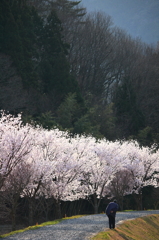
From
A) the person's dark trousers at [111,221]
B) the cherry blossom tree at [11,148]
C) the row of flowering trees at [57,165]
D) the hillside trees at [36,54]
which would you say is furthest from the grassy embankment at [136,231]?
the hillside trees at [36,54]

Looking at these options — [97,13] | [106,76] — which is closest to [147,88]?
[106,76]

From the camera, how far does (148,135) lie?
208 ft

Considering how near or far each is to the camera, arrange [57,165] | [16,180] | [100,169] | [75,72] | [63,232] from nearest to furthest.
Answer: [63,232] < [16,180] < [57,165] < [100,169] < [75,72]

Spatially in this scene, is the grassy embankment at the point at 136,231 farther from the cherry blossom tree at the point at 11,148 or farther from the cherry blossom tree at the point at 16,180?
the cherry blossom tree at the point at 16,180

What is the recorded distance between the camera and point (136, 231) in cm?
2744

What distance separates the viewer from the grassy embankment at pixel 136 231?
71.0 feet

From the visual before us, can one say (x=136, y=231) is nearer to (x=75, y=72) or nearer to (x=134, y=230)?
(x=134, y=230)

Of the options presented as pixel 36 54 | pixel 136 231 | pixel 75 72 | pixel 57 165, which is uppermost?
pixel 75 72

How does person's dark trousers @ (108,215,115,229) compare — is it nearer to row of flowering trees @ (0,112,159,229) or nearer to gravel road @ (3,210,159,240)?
gravel road @ (3,210,159,240)

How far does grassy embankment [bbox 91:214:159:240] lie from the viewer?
2163 centimetres

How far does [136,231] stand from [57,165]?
886cm

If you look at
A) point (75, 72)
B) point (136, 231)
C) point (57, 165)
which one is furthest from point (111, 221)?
point (75, 72)

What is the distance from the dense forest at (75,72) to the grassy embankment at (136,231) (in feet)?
50.7

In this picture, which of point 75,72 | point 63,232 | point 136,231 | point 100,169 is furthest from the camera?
point 75,72
